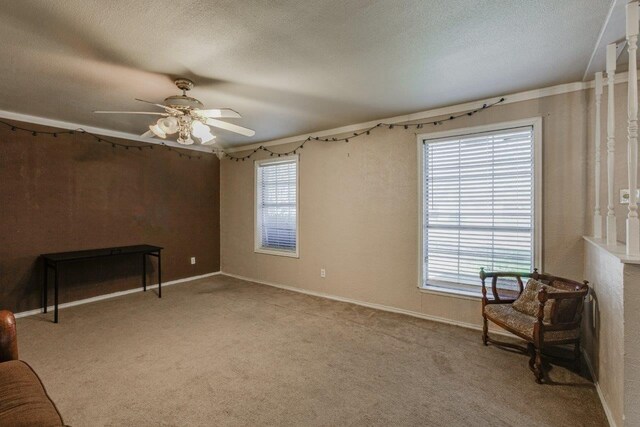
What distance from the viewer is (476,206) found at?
10.5 ft

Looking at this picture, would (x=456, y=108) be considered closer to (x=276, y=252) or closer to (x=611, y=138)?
(x=611, y=138)

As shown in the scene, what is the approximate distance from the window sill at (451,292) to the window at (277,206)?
6.74 ft

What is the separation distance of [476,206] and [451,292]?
99 cm

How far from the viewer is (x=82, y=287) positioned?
4.05 m

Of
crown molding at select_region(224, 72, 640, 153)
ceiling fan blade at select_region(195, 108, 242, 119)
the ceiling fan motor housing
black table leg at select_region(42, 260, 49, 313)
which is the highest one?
crown molding at select_region(224, 72, 640, 153)

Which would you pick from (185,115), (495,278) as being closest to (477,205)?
(495,278)

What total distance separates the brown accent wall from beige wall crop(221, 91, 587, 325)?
871mm

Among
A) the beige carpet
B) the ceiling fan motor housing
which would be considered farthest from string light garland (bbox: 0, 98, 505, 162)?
the beige carpet

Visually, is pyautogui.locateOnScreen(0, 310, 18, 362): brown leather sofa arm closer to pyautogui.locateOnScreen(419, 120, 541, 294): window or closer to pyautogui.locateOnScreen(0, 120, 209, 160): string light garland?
pyautogui.locateOnScreen(0, 120, 209, 160): string light garland

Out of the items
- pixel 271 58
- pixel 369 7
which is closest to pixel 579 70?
pixel 369 7

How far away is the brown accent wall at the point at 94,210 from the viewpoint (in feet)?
11.7

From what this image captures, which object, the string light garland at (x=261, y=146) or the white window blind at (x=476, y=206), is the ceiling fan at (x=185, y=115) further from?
the white window blind at (x=476, y=206)

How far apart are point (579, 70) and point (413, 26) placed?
5.50ft

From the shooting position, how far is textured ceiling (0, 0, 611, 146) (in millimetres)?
1714
